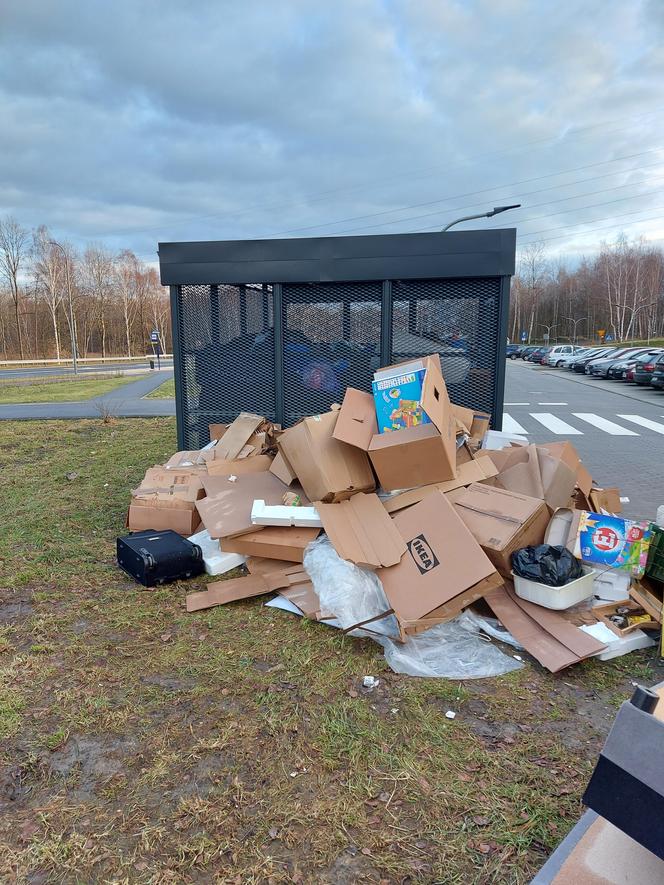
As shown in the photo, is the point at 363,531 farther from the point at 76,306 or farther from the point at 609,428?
the point at 76,306

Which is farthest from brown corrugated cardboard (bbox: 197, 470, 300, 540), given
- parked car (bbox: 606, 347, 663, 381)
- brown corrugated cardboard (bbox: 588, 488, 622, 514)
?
parked car (bbox: 606, 347, 663, 381)

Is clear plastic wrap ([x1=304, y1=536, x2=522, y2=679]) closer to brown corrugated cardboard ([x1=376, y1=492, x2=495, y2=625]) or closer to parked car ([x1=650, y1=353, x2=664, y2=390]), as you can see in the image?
brown corrugated cardboard ([x1=376, y1=492, x2=495, y2=625])

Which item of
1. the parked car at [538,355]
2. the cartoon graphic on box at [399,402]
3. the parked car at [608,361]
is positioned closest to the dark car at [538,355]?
the parked car at [538,355]

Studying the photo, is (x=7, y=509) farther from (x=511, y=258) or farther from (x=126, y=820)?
(x=511, y=258)

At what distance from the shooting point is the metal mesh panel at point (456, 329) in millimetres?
5422

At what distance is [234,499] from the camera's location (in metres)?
4.28

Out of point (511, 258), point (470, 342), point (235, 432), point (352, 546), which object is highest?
point (511, 258)

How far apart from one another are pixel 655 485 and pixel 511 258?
3.39 meters

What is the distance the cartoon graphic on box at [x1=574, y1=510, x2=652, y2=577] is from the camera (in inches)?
130

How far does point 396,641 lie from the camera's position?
10.1 feet

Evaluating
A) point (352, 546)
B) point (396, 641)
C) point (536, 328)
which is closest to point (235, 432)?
point (352, 546)

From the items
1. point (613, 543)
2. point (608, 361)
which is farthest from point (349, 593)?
point (608, 361)

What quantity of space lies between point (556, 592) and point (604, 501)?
171cm

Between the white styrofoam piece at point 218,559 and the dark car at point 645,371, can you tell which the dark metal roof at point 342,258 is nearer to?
the white styrofoam piece at point 218,559
